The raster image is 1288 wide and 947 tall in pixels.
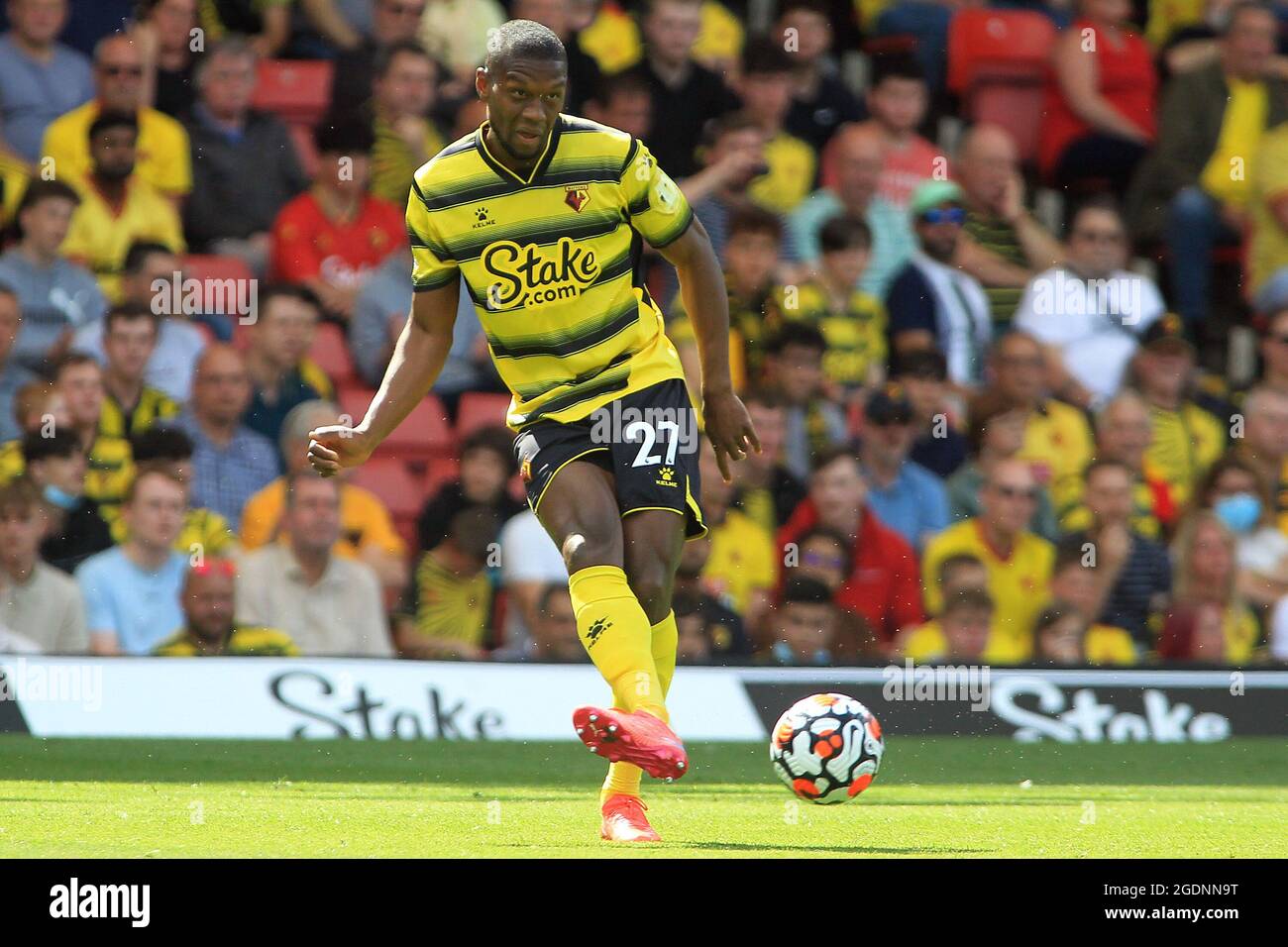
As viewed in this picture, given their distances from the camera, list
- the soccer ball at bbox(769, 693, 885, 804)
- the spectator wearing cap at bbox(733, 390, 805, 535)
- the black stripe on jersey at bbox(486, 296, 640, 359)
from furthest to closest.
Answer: the spectator wearing cap at bbox(733, 390, 805, 535)
the soccer ball at bbox(769, 693, 885, 804)
the black stripe on jersey at bbox(486, 296, 640, 359)

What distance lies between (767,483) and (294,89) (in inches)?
140

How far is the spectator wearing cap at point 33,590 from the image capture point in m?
10.1

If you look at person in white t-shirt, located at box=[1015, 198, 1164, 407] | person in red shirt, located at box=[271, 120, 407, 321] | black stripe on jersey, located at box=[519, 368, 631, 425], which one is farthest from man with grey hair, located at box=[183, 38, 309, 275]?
black stripe on jersey, located at box=[519, 368, 631, 425]

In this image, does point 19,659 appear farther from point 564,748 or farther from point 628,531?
point 628,531

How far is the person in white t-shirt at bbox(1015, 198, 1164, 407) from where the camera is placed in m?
11.7

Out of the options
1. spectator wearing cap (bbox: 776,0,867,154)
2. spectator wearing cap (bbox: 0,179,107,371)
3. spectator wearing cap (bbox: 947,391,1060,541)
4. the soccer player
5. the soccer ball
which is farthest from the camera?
spectator wearing cap (bbox: 776,0,867,154)

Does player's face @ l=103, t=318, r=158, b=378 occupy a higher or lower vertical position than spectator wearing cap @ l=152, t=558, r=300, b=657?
higher

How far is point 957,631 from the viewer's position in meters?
10.7

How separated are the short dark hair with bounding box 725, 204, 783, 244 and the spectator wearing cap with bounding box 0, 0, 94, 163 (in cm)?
356

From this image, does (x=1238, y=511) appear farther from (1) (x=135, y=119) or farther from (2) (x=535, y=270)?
(1) (x=135, y=119)

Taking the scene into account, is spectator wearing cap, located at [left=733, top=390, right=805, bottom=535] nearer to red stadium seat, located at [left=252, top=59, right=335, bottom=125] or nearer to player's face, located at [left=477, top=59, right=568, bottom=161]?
red stadium seat, located at [left=252, top=59, right=335, bottom=125]

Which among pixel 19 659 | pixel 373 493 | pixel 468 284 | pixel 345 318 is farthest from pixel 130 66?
pixel 468 284

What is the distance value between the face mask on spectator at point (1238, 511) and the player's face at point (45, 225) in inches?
245

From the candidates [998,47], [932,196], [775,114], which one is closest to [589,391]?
[932,196]
